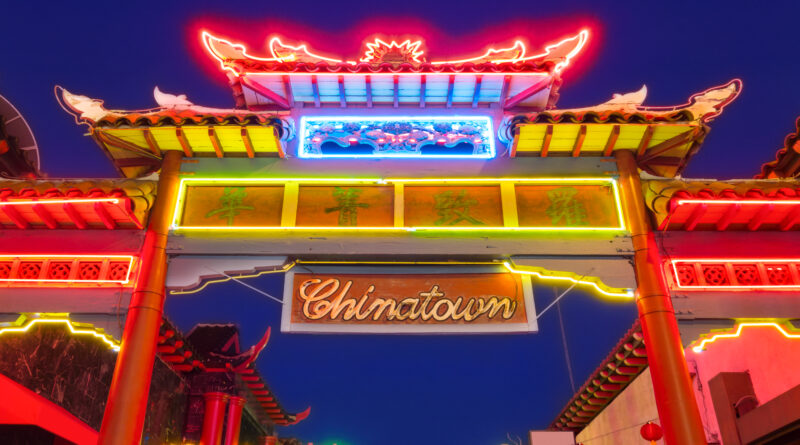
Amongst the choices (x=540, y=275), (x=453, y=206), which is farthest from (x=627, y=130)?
(x=453, y=206)

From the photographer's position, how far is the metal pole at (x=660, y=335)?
5777mm

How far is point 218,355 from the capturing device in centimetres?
1384

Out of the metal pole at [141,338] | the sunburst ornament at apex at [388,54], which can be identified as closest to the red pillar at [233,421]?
the metal pole at [141,338]

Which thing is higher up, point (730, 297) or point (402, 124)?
point (402, 124)

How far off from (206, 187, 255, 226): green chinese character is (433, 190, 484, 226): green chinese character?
A: 8.28 feet

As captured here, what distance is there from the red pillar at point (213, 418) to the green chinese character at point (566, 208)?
1041 centimetres

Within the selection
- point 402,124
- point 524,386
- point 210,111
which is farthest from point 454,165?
point 524,386

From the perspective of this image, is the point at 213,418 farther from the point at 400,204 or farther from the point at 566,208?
the point at 566,208

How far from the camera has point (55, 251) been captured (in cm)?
691

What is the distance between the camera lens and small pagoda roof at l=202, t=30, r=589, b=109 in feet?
27.0

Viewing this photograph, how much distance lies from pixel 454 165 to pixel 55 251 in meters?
5.31

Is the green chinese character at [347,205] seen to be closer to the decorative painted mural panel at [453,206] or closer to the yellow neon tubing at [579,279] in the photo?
the decorative painted mural panel at [453,206]

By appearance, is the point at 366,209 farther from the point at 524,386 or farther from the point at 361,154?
the point at 524,386

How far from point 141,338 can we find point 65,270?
5.03 feet
